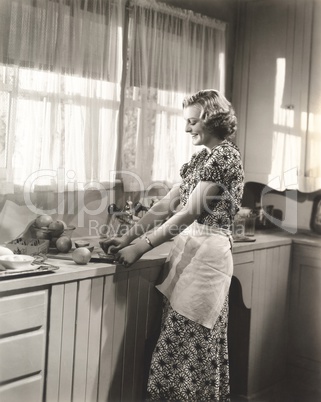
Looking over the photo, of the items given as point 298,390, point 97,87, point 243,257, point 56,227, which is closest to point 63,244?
point 56,227

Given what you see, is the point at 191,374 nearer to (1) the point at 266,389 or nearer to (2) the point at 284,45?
(1) the point at 266,389

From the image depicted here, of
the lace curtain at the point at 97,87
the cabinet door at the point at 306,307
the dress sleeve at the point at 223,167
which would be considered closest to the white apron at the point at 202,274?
the dress sleeve at the point at 223,167

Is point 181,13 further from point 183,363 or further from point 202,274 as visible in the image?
point 183,363

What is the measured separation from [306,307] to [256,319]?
0.41 metres

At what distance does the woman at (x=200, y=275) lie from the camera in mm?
2484

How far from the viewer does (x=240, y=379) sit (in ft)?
11.1

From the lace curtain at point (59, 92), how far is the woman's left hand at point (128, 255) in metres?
0.71

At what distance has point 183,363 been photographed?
2.53m

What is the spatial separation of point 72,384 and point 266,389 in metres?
1.55

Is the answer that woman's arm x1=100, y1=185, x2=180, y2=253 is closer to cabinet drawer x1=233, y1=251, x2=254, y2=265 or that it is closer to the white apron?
the white apron

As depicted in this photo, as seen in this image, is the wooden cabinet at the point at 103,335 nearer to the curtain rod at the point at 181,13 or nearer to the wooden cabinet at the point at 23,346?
the wooden cabinet at the point at 23,346

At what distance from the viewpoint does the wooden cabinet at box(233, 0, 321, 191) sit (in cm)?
388

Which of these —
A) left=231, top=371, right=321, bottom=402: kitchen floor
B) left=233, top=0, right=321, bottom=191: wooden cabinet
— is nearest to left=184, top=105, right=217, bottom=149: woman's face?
left=233, top=0, right=321, bottom=191: wooden cabinet

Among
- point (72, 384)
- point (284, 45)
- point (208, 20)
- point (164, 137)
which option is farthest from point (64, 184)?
point (284, 45)
